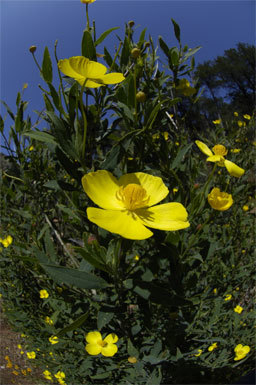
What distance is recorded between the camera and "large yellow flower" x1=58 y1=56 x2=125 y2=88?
0.62 metres

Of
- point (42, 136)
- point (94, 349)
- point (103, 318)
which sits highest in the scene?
point (42, 136)

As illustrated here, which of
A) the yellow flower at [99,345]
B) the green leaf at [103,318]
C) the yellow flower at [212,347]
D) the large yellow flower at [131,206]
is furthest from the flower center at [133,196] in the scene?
the yellow flower at [212,347]

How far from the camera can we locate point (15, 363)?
8.10ft

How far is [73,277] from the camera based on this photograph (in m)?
0.77

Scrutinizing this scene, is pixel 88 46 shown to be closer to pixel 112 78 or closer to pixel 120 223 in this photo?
pixel 112 78

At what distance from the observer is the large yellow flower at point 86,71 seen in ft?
2.04

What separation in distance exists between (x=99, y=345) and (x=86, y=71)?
1.12 meters

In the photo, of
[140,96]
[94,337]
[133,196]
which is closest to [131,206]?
[133,196]

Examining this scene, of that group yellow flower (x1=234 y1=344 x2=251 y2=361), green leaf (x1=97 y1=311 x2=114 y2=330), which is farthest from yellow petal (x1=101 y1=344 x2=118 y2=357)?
yellow flower (x1=234 y1=344 x2=251 y2=361)

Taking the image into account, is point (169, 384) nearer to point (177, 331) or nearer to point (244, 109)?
point (177, 331)

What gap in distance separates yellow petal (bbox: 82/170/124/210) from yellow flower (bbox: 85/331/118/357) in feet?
2.20

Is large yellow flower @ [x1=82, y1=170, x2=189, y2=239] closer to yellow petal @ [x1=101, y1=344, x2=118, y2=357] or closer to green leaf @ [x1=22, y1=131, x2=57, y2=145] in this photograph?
green leaf @ [x1=22, y1=131, x2=57, y2=145]

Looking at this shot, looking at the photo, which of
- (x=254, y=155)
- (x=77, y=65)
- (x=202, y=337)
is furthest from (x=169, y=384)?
(x=254, y=155)

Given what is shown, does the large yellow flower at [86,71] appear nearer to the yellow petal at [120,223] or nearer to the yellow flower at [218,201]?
the yellow petal at [120,223]
